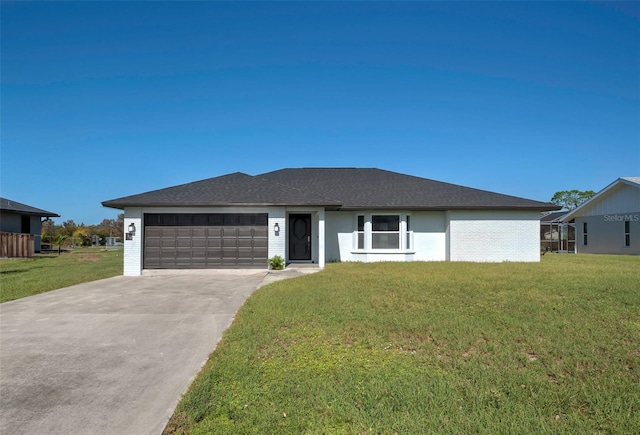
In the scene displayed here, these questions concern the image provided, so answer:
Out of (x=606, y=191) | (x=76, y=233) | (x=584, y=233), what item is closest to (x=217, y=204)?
(x=606, y=191)

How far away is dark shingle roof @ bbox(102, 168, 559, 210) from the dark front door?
1400 millimetres

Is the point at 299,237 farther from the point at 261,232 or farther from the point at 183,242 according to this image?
the point at 183,242

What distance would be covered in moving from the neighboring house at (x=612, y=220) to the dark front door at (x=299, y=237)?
1926cm

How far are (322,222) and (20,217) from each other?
90.1 feet

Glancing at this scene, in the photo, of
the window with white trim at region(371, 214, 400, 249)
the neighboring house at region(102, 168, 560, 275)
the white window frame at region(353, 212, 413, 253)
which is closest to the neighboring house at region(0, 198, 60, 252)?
the neighboring house at region(102, 168, 560, 275)

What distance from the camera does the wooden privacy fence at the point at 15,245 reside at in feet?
77.6

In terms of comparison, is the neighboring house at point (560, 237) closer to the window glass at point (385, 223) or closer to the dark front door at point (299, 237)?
the window glass at point (385, 223)

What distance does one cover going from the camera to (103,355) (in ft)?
18.0

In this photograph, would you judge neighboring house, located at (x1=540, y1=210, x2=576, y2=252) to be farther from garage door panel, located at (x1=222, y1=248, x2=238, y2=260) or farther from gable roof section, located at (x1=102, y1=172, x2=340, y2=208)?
garage door panel, located at (x1=222, y1=248, x2=238, y2=260)

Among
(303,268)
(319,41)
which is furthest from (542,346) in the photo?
(319,41)

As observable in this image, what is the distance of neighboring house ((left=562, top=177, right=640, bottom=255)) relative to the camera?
74.7 feet

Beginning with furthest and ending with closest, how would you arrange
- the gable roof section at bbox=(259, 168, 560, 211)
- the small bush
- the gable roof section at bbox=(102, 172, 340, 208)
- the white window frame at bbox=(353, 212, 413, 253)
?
the white window frame at bbox=(353, 212, 413, 253) < the gable roof section at bbox=(259, 168, 560, 211) < the small bush < the gable roof section at bbox=(102, 172, 340, 208)

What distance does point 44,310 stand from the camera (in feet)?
27.6

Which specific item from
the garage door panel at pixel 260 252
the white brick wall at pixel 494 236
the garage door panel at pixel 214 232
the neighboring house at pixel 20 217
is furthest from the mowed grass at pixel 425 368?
the neighboring house at pixel 20 217
